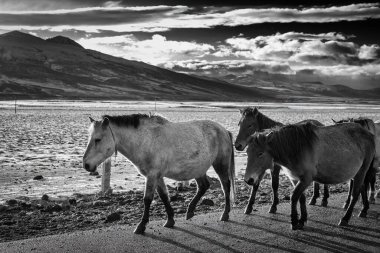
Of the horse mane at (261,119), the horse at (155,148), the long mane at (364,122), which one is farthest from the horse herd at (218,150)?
the horse mane at (261,119)

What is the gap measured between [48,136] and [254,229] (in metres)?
21.1

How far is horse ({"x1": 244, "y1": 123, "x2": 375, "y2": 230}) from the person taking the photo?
727 centimetres

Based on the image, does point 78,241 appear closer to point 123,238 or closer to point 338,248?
point 123,238

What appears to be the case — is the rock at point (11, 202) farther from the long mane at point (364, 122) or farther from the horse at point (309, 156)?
the long mane at point (364, 122)

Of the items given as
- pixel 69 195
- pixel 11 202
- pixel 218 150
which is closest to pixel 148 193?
pixel 218 150

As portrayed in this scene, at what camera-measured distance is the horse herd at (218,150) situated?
285 inches

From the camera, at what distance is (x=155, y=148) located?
24.4 ft

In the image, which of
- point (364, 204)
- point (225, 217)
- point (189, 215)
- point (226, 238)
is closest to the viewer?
point (226, 238)

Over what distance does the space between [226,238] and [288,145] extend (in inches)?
75.3

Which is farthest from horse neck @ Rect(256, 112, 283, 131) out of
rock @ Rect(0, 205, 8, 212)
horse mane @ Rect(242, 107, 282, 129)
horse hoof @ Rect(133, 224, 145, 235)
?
rock @ Rect(0, 205, 8, 212)

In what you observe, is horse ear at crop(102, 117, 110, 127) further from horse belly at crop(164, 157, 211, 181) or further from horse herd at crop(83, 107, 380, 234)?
horse belly at crop(164, 157, 211, 181)

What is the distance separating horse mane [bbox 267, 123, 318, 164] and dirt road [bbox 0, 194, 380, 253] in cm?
119

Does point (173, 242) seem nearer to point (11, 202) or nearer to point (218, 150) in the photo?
point (218, 150)

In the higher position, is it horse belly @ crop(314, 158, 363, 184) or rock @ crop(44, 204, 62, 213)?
horse belly @ crop(314, 158, 363, 184)
